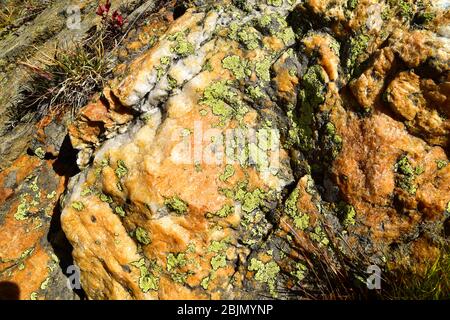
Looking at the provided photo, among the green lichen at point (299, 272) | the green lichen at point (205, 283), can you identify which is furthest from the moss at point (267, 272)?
the green lichen at point (205, 283)

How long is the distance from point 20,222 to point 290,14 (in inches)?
157

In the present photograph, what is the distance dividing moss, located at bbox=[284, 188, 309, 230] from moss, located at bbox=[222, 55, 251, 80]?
4.52 feet

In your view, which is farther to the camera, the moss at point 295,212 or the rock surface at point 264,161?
the moss at point 295,212

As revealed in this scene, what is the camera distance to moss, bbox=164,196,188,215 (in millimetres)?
3602

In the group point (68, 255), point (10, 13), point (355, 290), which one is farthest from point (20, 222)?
point (10, 13)

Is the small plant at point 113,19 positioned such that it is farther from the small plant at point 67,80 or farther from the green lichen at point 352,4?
the green lichen at point 352,4

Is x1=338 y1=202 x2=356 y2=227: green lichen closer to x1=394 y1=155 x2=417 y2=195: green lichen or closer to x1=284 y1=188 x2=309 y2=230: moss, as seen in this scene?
x1=284 y1=188 x2=309 y2=230: moss

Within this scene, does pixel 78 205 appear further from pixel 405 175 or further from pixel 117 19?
pixel 405 175

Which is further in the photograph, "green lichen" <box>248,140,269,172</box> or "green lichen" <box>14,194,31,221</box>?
"green lichen" <box>14,194,31,221</box>

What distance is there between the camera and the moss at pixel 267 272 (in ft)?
11.8

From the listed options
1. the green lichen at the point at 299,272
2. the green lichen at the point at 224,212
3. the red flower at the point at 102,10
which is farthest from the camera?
the red flower at the point at 102,10

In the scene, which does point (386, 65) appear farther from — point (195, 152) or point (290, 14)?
point (195, 152)

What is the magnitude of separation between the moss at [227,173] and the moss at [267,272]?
2.93 ft

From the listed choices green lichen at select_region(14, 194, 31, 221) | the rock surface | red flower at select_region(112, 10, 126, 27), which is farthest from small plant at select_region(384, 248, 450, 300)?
red flower at select_region(112, 10, 126, 27)
